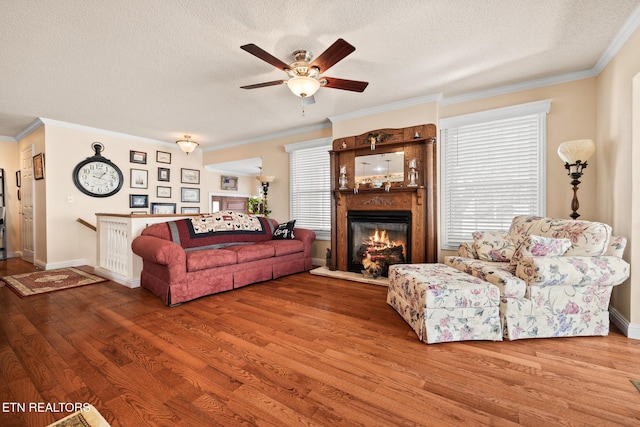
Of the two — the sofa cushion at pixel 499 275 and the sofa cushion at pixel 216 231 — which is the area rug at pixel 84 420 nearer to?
the sofa cushion at pixel 216 231

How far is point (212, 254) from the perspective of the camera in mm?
3254

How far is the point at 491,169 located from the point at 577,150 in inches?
36.7

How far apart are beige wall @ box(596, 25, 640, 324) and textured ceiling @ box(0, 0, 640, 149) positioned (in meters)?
0.29

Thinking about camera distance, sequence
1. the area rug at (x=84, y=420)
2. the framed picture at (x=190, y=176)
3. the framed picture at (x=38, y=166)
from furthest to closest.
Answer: the framed picture at (x=190, y=176)
the framed picture at (x=38, y=166)
the area rug at (x=84, y=420)

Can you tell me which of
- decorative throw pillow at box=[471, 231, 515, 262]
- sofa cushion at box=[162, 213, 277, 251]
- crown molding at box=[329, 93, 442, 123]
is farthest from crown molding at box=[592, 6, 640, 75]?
sofa cushion at box=[162, 213, 277, 251]

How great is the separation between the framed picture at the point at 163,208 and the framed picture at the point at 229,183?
1.60 meters

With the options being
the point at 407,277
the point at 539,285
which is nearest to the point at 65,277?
the point at 407,277

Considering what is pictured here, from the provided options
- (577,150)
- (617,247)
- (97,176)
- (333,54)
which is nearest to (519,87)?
(577,150)

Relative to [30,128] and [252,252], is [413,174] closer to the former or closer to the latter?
[252,252]

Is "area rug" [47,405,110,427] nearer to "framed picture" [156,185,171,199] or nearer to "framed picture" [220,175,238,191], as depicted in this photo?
"framed picture" [156,185,171,199]

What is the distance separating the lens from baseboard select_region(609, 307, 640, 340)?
2.14 m

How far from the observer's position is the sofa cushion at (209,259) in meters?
3.05

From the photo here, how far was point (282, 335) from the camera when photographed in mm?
2209

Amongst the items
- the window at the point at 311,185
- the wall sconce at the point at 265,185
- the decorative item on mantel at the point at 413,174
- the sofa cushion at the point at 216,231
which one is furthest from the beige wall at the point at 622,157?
the wall sconce at the point at 265,185
